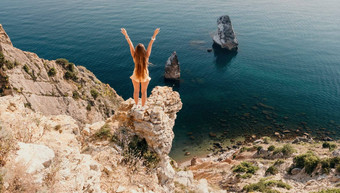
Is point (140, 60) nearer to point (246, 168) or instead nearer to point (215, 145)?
point (246, 168)

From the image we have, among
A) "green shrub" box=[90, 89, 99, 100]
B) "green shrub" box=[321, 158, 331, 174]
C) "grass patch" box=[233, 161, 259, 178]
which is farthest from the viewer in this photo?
"green shrub" box=[90, 89, 99, 100]

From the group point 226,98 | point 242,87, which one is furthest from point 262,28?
point 226,98

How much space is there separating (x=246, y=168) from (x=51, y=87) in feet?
102

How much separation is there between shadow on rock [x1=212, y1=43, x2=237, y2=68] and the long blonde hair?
6232cm

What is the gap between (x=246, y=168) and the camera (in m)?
26.7

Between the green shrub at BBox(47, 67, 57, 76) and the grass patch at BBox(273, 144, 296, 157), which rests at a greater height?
the green shrub at BBox(47, 67, 57, 76)

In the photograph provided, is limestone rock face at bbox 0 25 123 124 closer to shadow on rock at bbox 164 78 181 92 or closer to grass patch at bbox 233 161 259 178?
shadow on rock at bbox 164 78 181 92

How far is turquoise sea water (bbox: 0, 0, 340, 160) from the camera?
48.1 meters

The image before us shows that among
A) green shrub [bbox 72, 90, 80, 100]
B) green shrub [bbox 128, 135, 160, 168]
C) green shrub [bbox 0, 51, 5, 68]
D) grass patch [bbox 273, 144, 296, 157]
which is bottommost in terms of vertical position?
grass patch [bbox 273, 144, 296, 157]

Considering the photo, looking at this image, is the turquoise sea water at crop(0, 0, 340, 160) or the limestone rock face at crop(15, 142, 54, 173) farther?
the turquoise sea water at crop(0, 0, 340, 160)

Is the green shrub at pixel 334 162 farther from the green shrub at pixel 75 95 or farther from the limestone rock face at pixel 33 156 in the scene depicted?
the green shrub at pixel 75 95

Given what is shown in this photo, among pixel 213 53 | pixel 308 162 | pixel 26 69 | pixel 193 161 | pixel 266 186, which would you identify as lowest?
pixel 193 161

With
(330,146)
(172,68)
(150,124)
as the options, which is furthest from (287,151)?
(172,68)

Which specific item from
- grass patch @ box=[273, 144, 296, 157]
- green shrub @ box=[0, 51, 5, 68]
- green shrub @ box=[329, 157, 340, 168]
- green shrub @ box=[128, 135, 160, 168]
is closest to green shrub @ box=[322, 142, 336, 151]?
grass patch @ box=[273, 144, 296, 157]
